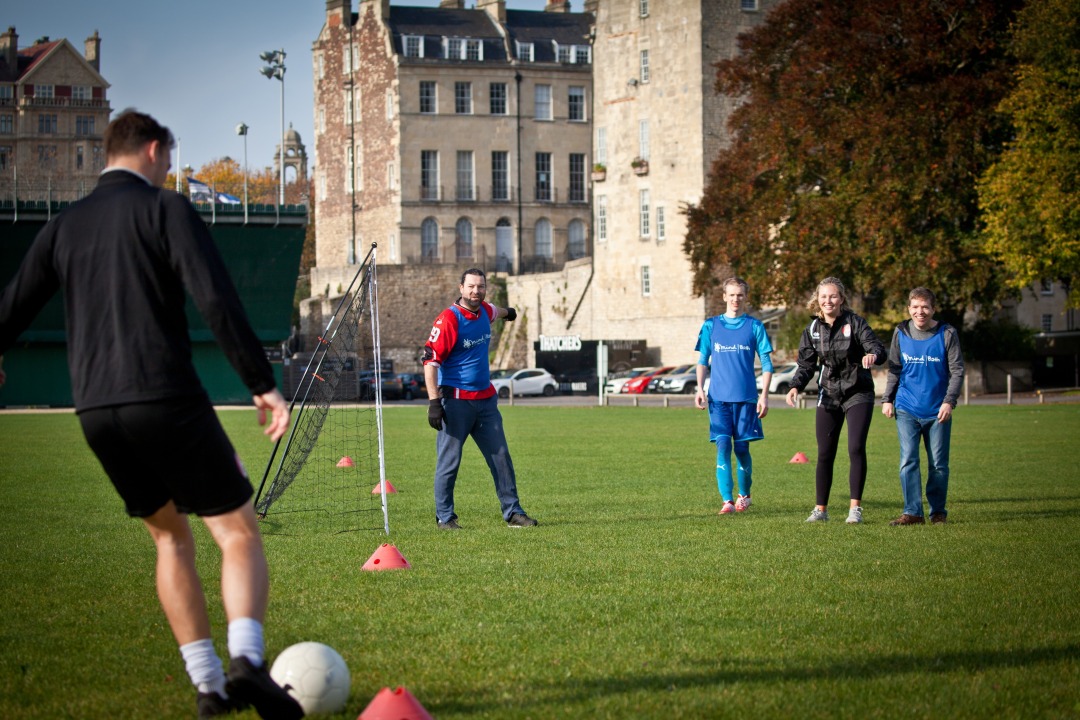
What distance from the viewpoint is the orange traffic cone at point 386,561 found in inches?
354

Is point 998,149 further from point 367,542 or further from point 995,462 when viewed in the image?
point 367,542

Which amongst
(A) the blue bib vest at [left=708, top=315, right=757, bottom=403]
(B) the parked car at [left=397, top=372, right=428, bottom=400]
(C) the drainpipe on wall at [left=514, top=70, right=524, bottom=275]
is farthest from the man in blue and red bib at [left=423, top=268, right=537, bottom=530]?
(C) the drainpipe on wall at [left=514, top=70, right=524, bottom=275]

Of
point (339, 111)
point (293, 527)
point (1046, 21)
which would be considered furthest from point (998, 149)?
point (339, 111)

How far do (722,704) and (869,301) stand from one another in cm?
4607

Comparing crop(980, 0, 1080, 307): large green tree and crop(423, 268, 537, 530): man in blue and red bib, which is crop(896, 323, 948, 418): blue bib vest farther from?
crop(980, 0, 1080, 307): large green tree

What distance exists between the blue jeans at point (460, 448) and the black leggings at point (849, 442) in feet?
8.81

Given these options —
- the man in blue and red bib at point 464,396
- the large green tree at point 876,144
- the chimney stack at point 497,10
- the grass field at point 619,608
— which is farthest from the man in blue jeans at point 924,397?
the chimney stack at point 497,10

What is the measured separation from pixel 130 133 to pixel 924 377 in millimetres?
8139

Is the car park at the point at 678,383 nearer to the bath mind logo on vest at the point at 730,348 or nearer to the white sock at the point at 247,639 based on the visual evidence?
the bath mind logo on vest at the point at 730,348

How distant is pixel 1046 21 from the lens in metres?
38.9

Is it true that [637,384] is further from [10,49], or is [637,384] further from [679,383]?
[10,49]

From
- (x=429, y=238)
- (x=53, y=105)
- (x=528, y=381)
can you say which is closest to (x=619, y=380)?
(x=528, y=381)

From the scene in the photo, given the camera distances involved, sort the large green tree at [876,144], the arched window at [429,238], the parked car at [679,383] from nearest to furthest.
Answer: the large green tree at [876,144], the parked car at [679,383], the arched window at [429,238]

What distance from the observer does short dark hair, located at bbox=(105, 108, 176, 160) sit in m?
5.29
